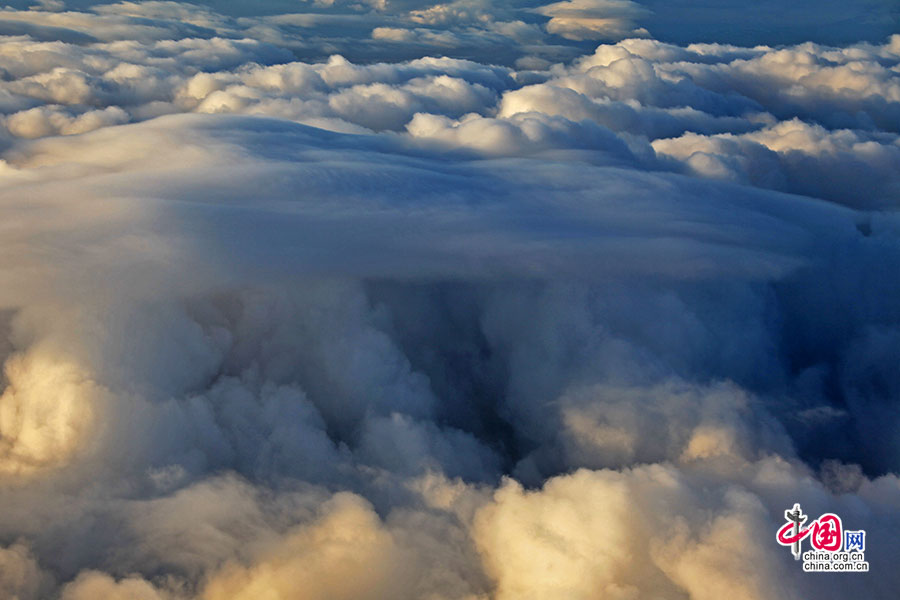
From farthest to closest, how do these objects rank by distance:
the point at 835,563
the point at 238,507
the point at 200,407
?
the point at 200,407, the point at 238,507, the point at 835,563

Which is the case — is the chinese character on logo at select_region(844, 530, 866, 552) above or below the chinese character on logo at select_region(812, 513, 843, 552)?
below

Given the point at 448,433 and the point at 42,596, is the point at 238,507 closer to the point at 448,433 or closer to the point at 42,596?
the point at 42,596

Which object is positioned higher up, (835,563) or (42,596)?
(835,563)

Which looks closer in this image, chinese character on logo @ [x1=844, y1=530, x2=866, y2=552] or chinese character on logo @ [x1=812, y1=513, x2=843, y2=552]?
chinese character on logo @ [x1=812, y1=513, x2=843, y2=552]

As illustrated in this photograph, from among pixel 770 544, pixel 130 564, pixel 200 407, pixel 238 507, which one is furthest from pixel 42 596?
pixel 770 544

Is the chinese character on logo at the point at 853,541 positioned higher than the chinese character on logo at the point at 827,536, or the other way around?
the chinese character on logo at the point at 827,536
